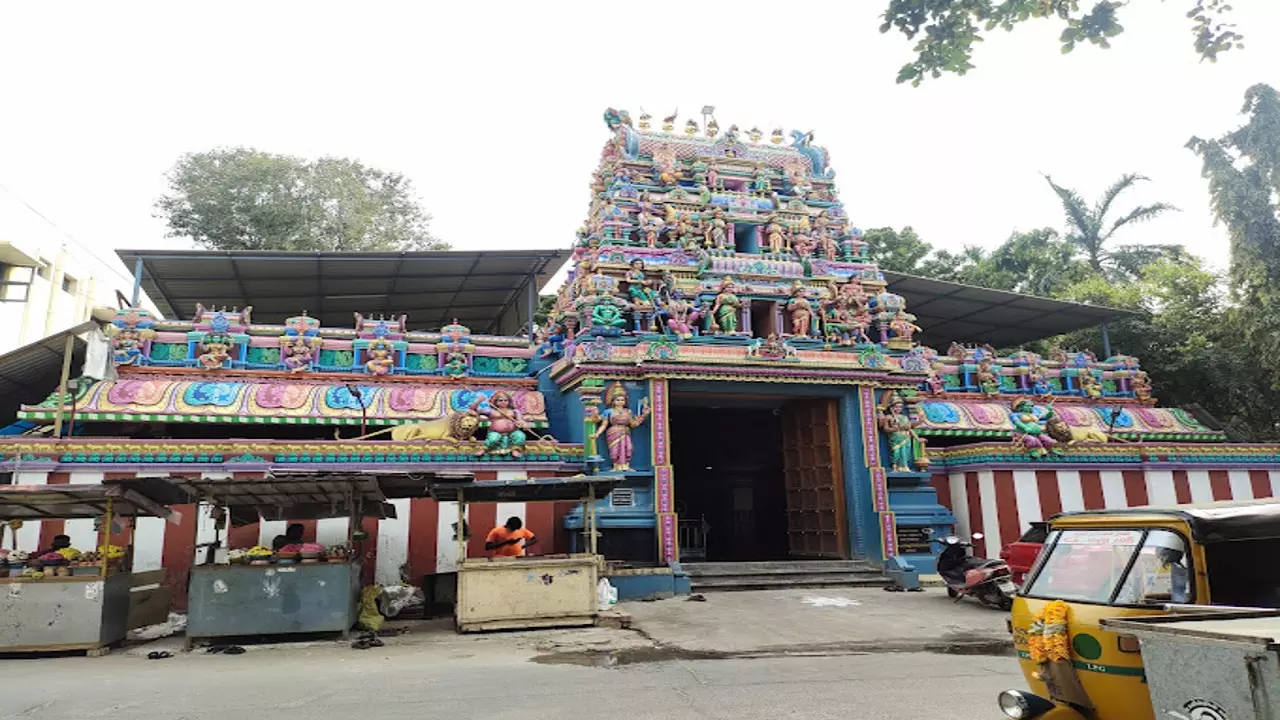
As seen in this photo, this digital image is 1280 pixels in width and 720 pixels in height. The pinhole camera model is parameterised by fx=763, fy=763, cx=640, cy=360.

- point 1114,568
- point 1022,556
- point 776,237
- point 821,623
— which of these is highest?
point 776,237

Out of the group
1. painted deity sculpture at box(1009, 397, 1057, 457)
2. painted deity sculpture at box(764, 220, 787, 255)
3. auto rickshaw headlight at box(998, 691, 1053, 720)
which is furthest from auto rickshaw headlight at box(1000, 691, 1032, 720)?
painted deity sculpture at box(764, 220, 787, 255)

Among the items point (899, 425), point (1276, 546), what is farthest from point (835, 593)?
point (1276, 546)

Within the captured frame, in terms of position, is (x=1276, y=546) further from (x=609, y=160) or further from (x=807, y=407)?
(x=609, y=160)

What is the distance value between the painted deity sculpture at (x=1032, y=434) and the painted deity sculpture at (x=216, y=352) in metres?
16.3

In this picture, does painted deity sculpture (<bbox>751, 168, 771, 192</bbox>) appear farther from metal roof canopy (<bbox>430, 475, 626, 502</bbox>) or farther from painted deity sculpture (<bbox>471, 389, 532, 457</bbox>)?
metal roof canopy (<bbox>430, 475, 626, 502</bbox>)

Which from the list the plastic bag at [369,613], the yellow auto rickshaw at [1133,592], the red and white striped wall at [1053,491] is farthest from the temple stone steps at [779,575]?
the yellow auto rickshaw at [1133,592]

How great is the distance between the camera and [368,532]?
42.4 feet

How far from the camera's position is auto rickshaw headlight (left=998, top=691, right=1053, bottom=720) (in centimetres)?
397

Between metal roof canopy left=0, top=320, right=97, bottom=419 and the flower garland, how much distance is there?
1475 centimetres

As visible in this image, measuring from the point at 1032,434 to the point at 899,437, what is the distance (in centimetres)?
300

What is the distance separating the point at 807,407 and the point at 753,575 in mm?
4442

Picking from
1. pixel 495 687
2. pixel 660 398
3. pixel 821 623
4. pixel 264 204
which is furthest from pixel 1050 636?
pixel 264 204

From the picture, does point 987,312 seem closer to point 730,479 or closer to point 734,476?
point 734,476

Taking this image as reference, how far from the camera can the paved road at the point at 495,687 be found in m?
5.72
